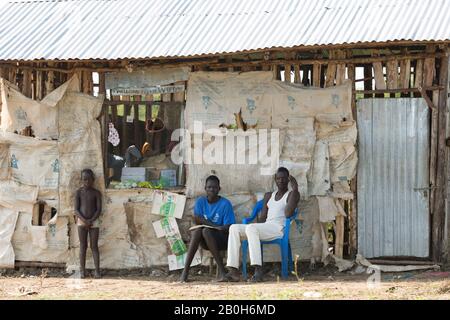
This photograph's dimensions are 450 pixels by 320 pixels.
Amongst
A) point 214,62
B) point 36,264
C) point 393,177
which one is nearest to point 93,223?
point 36,264

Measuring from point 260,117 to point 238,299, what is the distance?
9.64 ft

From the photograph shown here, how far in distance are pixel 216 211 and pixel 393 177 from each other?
219 centimetres

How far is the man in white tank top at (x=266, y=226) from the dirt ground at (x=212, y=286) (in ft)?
0.82

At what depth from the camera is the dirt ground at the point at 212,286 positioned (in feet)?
29.6

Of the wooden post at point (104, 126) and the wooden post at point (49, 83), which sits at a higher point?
the wooden post at point (49, 83)

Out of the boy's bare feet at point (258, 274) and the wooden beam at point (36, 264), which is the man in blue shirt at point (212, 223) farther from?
the wooden beam at point (36, 264)

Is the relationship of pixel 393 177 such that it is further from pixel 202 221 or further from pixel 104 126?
pixel 104 126

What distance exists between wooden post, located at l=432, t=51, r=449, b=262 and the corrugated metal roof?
0.73m

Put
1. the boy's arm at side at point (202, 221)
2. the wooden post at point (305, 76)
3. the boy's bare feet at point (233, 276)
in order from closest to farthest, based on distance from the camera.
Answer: the boy's bare feet at point (233, 276), the boy's arm at side at point (202, 221), the wooden post at point (305, 76)

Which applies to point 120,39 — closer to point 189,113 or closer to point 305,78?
point 189,113

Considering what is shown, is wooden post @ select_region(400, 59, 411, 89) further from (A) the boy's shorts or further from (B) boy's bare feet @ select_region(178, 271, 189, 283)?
(A) the boy's shorts

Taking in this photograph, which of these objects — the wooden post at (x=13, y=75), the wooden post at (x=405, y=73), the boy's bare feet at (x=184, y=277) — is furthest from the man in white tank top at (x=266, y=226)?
the wooden post at (x=13, y=75)

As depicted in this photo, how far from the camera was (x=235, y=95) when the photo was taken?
11.0m

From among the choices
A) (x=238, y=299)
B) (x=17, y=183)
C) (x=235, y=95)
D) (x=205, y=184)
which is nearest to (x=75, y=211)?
(x=17, y=183)
